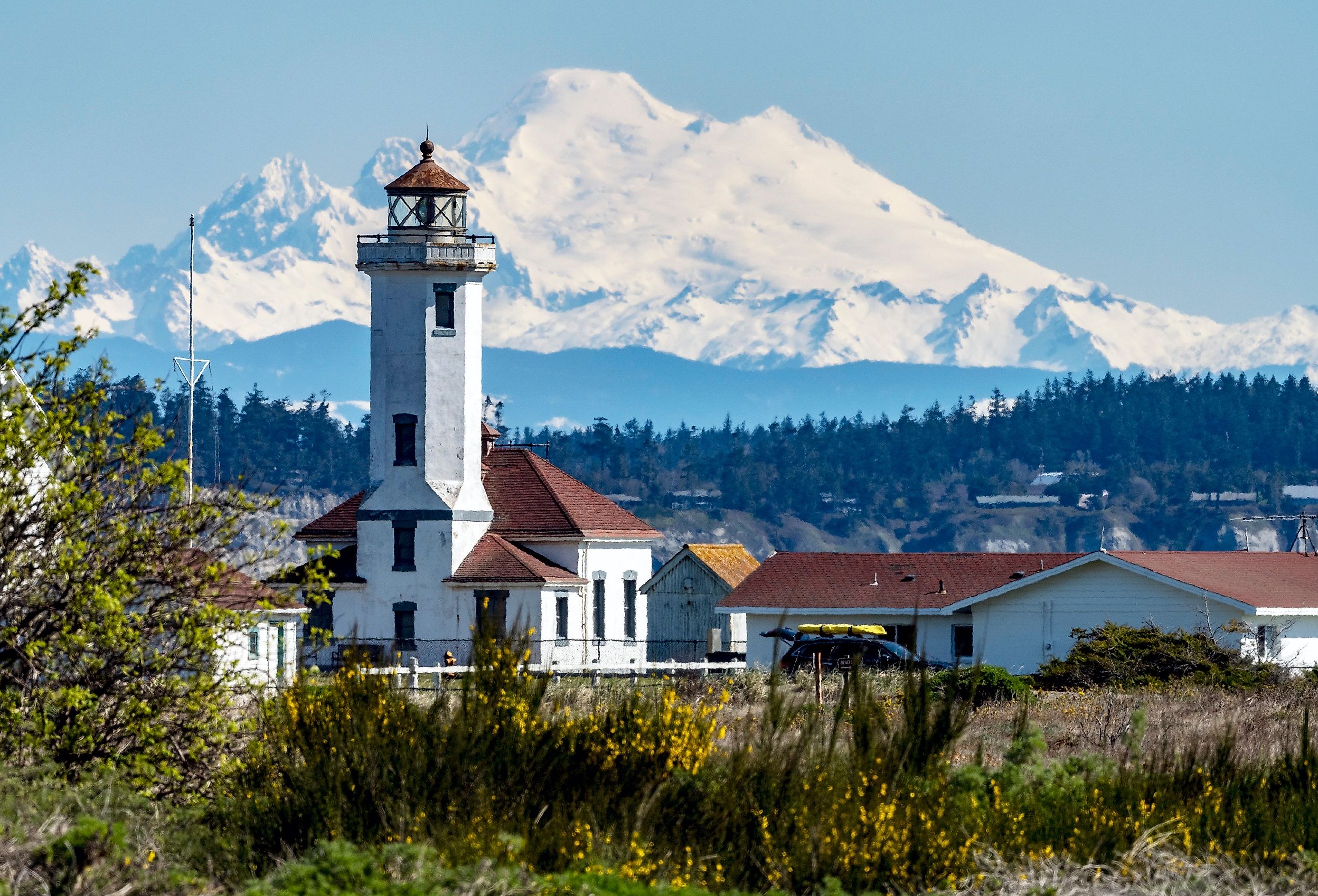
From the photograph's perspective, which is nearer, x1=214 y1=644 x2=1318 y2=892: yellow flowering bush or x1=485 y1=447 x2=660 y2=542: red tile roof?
x1=214 y1=644 x2=1318 y2=892: yellow flowering bush

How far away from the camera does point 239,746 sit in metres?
19.1

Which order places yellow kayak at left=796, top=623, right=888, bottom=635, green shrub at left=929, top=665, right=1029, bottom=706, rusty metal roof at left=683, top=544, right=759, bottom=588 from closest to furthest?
green shrub at left=929, top=665, right=1029, bottom=706
yellow kayak at left=796, top=623, right=888, bottom=635
rusty metal roof at left=683, top=544, right=759, bottom=588

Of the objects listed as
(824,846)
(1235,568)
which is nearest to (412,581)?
(1235,568)

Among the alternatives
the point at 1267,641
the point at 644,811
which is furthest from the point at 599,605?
the point at 644,811

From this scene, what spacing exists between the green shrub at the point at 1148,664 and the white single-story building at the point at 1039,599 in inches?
133

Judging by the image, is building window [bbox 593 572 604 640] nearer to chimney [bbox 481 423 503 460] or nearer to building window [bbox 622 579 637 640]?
building window [bbox 622 579 637 640]

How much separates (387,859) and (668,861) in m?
2.36

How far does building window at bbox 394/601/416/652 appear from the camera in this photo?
206 feet

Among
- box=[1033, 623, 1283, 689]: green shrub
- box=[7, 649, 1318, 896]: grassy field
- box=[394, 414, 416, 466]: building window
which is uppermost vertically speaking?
box=[394, 414, 416, 466]: building window

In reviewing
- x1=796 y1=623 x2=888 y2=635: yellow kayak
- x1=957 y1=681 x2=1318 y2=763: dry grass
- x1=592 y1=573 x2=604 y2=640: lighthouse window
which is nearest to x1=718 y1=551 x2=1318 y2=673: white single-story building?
x1=796 y1=623 x2=888 y2=635: yellow kayak

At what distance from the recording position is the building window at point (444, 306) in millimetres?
63006

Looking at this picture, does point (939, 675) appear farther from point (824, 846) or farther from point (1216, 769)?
point (824, 846)

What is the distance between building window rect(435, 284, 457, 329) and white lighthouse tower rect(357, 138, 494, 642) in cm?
3

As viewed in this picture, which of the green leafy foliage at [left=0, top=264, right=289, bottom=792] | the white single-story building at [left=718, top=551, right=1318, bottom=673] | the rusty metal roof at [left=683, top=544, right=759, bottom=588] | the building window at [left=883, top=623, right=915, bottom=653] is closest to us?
the green leafy foliage at [left=0, top=264, right=289, bottom=792]
